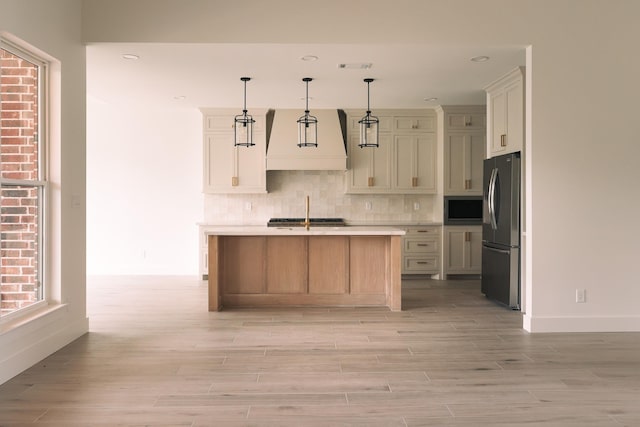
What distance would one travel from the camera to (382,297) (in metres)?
5.52

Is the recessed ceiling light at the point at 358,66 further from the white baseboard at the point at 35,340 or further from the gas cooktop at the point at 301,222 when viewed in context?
the white baseboard at the point at 35,340

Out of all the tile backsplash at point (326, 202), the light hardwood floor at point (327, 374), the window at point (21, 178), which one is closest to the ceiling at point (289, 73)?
the window at point (21, 178)

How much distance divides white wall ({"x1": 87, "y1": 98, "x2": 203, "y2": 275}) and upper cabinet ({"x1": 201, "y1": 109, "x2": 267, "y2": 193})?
1.59 ft

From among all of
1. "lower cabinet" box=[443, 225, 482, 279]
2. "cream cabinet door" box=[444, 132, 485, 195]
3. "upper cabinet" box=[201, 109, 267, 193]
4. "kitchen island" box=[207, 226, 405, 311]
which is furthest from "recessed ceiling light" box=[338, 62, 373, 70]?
"lower cabinet" box=[443, 225, 482, 279]

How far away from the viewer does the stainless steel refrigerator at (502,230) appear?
527 cm

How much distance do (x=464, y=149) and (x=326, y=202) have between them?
2199 millimetres

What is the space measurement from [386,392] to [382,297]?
2549 millimetres

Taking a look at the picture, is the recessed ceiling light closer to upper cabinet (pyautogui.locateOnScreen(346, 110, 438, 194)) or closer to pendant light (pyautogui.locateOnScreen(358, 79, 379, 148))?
pendant light (pyautogui.locateOnScreen(358, 79, 379, 148))

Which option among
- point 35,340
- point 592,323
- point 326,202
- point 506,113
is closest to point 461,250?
point 326,202

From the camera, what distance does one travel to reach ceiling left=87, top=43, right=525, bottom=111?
455 cm

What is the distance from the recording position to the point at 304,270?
5477mm

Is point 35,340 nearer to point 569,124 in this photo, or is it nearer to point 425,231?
point 569,124

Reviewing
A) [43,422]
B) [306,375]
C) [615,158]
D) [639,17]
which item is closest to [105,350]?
[43,422]

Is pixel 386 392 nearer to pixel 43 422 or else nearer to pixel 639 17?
pixel 43 422
